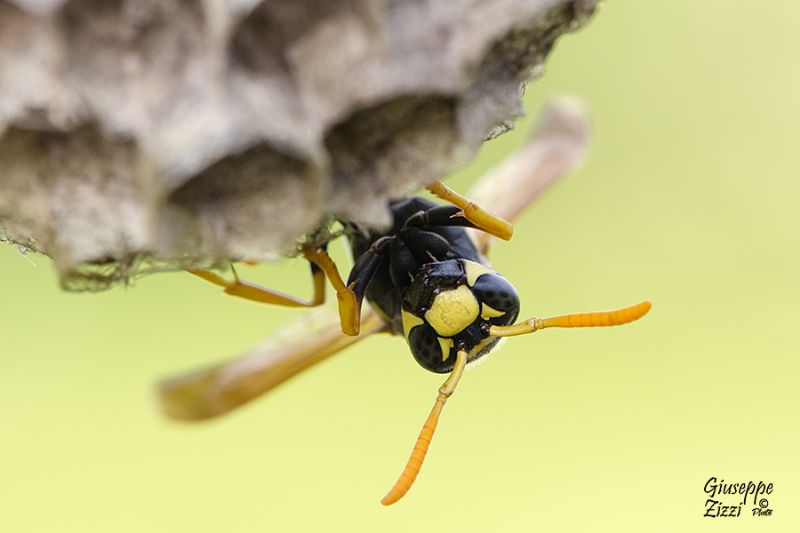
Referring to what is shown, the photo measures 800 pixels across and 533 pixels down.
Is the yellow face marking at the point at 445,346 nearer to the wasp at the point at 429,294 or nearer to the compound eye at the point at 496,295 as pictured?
the wasp at the point at 429,294

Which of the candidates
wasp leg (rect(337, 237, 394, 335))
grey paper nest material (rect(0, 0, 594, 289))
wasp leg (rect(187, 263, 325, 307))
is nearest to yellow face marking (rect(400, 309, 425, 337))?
wasp leg (rect(337, 237, 394, 335))

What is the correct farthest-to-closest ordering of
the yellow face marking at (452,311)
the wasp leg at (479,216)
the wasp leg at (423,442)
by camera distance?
the yellow face marking at (452,311)
the wasp leg at (423,442)
the wasp leg at (479,216)

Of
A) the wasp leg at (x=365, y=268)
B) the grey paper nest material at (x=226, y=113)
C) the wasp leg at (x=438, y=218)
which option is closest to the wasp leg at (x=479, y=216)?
the wasp leg at (x=438, y=218)

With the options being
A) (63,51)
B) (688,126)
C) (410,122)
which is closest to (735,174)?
(688,126)

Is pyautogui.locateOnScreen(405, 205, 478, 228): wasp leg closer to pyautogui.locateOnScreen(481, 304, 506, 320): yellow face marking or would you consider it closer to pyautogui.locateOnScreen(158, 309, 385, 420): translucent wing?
pyautogui.locateOnScreen(481, 304, 506, 320): yellow face marking

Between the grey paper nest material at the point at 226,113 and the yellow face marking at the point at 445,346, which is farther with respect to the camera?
the yellow face marking at the point at 445,346

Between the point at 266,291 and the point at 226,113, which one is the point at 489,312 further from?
the point at 226,113

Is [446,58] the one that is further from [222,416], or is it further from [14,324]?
[14,324]
